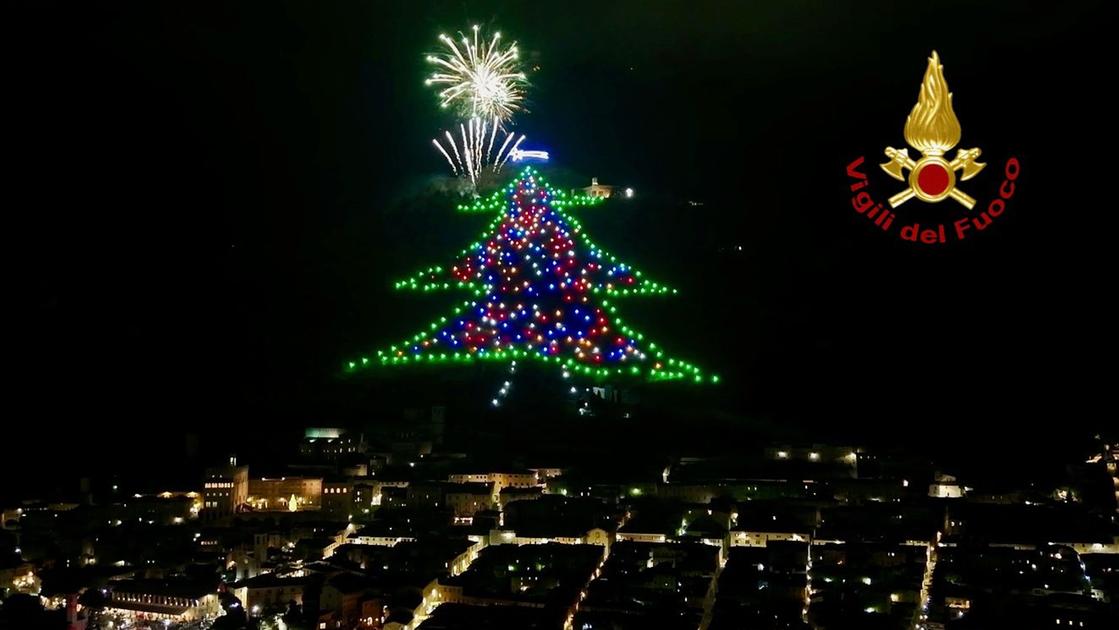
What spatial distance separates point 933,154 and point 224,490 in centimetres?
777

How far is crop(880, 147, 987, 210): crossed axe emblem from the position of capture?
14.6ft

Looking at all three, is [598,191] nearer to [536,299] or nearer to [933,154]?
[536,299]

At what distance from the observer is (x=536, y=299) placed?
44.2ft

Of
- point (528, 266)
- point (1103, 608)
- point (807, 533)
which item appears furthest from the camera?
point (528, 266)

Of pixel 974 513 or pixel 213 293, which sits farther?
pixel 213 293

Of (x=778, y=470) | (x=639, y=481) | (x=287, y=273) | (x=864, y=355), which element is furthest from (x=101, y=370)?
(x=864, y=355)

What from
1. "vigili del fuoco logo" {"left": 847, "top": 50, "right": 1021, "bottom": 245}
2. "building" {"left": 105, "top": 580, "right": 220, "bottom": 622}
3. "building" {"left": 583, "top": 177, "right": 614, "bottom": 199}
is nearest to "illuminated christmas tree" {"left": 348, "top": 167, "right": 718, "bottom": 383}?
"building" {"left": 583, "top": 177, "right": 614, "bottom": 199}

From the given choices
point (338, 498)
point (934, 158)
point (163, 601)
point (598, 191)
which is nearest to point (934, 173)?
point (934, 158)

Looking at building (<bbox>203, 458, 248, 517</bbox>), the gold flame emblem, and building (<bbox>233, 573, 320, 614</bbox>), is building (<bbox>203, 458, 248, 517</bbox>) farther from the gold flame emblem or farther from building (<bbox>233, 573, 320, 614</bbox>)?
the gold flame emblem

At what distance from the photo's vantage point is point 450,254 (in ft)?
52.9

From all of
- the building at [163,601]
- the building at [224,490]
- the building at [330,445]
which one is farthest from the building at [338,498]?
the building at [163,601]

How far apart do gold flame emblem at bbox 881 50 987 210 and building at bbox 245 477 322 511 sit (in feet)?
23.5

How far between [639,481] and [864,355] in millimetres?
3713

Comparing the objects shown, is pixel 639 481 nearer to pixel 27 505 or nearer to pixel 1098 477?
pixel 1098 477
